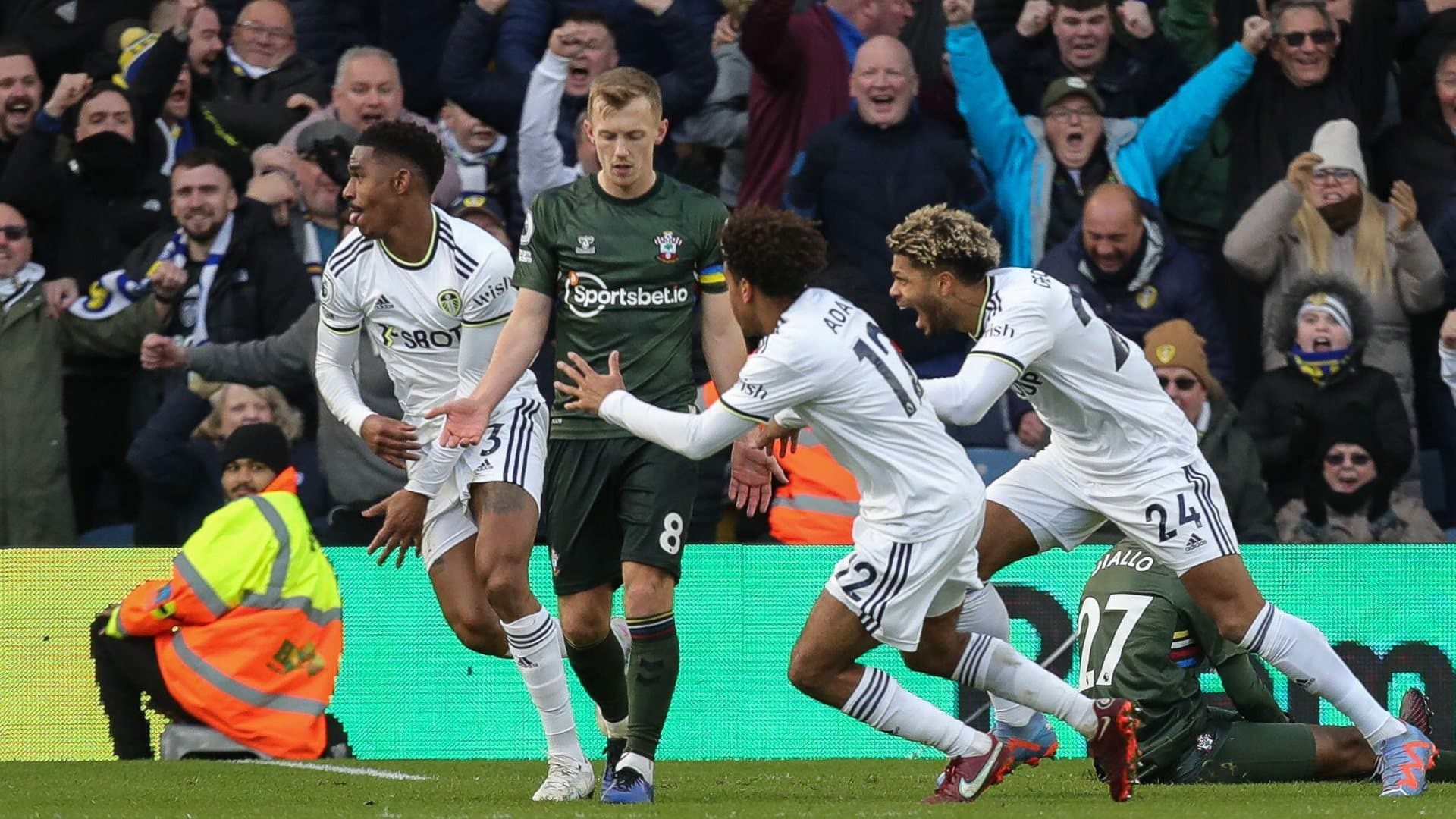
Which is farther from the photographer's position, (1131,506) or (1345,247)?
(1345,247)

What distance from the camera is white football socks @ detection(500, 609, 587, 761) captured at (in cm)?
738

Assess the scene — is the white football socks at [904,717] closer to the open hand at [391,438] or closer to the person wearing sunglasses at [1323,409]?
the open hand at [391,438]

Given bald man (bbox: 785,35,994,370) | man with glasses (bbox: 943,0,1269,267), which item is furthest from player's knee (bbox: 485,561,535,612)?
man with glasses (bbox: 943,0,1269,267)

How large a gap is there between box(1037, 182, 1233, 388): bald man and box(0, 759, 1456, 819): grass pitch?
9.37 feet

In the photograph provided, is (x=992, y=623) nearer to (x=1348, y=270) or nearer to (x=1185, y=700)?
(x=1185, y=700)

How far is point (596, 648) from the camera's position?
7434 millimetres

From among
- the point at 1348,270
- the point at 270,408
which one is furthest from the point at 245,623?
the point at 1348,270

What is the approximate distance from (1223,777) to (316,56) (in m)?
7.24

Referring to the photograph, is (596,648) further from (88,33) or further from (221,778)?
(88,33)

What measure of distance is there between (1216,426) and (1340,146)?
1869 mm

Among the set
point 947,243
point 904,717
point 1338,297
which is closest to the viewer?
point 904,717

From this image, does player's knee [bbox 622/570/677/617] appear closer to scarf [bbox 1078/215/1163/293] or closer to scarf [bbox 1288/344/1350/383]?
scarf [bbox 1078/215/1163/293]

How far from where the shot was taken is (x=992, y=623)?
24.2ft

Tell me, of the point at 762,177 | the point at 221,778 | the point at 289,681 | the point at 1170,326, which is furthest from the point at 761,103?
the point at 221,778
